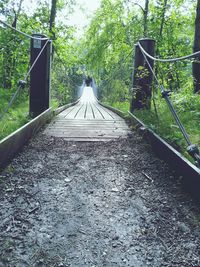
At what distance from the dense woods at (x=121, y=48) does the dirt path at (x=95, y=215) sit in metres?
0.68

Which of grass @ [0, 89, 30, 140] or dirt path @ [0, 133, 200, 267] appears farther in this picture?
grass @ [0, 89, 30, 140]

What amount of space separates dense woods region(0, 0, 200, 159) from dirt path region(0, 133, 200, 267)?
68 centimetres

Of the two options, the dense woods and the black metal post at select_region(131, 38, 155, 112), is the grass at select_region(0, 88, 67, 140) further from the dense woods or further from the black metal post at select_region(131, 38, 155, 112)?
the black metal post at select_region(131, 38, 155, 112)

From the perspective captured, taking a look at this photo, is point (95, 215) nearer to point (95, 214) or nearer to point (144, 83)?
point (95, 214)

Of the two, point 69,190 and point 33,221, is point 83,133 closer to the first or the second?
point 69,190

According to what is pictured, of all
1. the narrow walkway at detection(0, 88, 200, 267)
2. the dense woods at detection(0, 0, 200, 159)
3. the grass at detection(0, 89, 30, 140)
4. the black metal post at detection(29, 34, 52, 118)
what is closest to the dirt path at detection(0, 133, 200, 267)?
the narrow walkway at detection(0, 88, 200, 267)

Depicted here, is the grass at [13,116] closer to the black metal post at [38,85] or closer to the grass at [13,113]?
the grass at [13,113]

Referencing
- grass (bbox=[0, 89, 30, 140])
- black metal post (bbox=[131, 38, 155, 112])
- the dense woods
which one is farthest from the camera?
black metal post (bbox=[131, 38, 155, 112])

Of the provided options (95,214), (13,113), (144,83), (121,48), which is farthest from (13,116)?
(121,48)

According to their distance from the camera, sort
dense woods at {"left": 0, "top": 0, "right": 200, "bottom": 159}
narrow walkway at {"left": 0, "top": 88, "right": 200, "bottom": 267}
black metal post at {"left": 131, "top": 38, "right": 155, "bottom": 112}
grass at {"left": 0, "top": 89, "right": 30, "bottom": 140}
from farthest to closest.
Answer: black metal post at {"left": 131, "top": 38, "right": 155, "bottom": 112}, dense woods at {"left": 0, "top": 0, "right": 200, "bottom": 159}, grass at {"left": 0, "top": 89, "right": 30, "bottom": 140}, narrow walkway at {"left": 0, "top": 88, "right": 200, "bottom": 267}

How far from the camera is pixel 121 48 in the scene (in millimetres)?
8711

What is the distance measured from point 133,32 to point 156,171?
7.12 meters

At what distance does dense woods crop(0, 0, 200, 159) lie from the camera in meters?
3.49

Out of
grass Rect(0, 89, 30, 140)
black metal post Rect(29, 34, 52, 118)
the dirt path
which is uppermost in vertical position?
black metal post Rect(29, 34, 52, 118)
